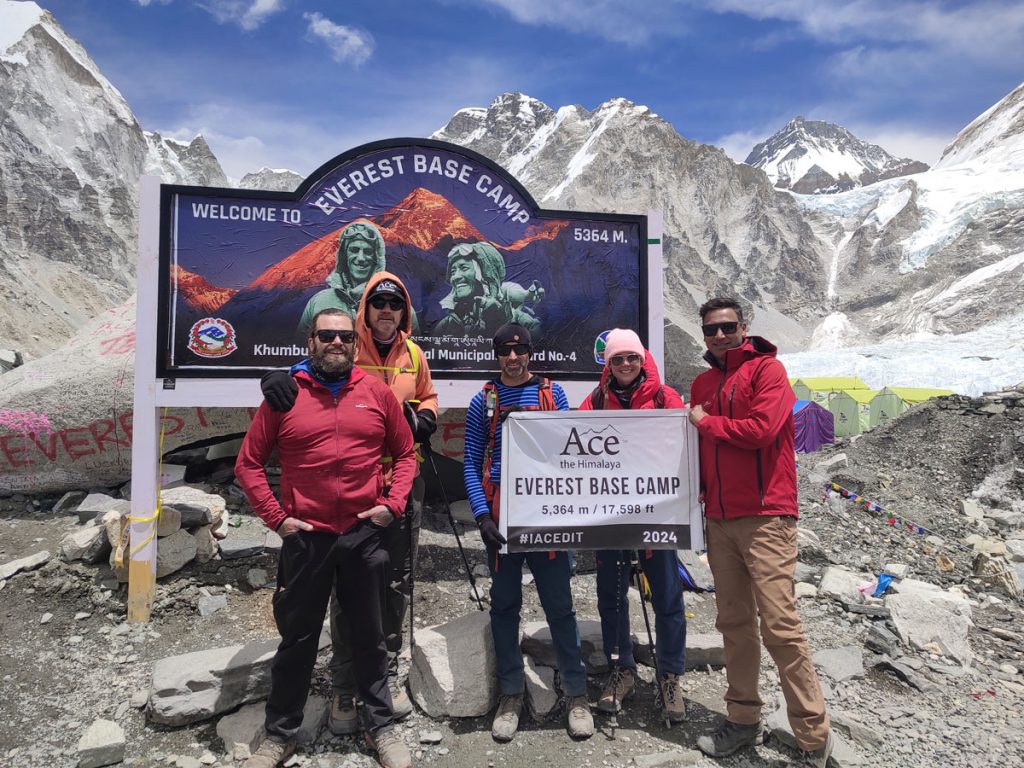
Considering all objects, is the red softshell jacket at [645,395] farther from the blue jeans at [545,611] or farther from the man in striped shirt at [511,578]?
the blue jeans at [545,611]

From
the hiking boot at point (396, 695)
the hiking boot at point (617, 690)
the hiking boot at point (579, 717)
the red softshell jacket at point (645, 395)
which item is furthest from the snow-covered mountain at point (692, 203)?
the hiking boot at point (579, 717)

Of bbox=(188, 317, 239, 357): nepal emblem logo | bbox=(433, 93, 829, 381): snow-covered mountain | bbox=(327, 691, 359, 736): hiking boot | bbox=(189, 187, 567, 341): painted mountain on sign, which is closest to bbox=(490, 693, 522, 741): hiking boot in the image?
bbox=(327, 691, 359, 736): hiking boot

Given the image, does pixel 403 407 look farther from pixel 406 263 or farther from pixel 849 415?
pixel 849 415

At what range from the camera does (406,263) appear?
5602mm

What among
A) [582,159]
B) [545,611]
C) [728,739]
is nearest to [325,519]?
[545,611]

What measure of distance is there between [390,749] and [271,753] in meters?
0.62

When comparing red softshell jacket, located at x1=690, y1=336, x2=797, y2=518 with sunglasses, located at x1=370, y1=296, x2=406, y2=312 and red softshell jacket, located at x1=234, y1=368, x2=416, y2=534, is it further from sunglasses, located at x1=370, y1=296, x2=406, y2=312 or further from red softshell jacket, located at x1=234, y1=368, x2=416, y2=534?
sunglasses, located at x1=370, y1=296, x2=406, y2=312

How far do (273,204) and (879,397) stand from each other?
2781 centimetres

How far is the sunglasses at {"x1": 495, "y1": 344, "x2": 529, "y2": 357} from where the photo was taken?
3508mm

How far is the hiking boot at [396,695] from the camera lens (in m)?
3.61

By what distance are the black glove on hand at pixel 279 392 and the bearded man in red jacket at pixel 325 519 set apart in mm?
59

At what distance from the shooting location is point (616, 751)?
3.32 meters

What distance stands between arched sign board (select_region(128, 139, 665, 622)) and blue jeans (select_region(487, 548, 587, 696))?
7.33ft

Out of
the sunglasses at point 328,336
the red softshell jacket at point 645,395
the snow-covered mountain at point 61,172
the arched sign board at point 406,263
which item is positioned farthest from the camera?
the snow-covered mountain at point 61,172
